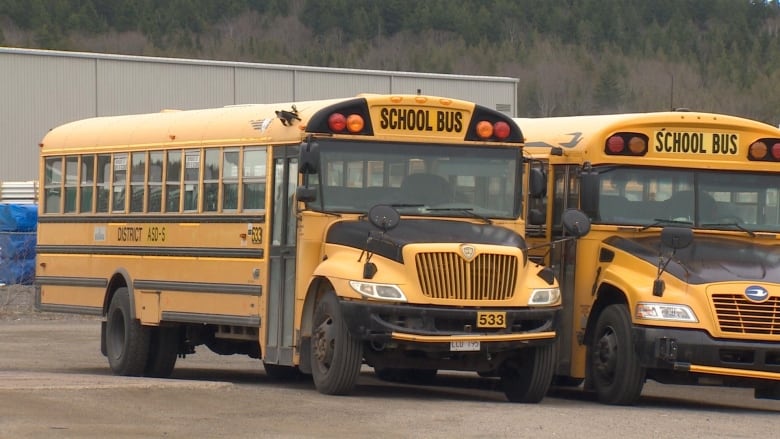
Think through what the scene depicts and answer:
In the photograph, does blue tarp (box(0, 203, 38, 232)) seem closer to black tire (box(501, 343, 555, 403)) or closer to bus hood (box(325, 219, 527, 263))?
bus hood (box(325, 219, 527, 263))

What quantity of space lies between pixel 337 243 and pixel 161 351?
12.5 ft

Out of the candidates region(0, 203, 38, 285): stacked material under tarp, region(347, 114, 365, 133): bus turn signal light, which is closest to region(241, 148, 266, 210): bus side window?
region(347, 114, 365, 133): bus turn signal light

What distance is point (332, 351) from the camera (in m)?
12.7

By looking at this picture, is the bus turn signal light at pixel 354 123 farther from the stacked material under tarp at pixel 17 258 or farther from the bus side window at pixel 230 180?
the stacked material under tarp at pixel 17 258

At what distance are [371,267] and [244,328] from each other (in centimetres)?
249

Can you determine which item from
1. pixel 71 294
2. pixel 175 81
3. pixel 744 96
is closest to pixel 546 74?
pixel 744 96

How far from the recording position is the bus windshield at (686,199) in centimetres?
1380

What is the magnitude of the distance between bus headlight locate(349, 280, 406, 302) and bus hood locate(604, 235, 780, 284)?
6.95 feet

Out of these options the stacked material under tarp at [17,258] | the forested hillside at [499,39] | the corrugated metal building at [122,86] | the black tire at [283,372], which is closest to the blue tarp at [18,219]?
the stacked material under tarp at [17,258]

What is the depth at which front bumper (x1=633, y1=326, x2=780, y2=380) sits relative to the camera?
12.5 m

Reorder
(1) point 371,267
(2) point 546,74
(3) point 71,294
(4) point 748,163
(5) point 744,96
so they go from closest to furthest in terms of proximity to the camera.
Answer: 1. (1) point 371,267
2. (4) point 748,163
3. (3) point 71,294
4. (5) point 744,96
5. (2) point 546,74

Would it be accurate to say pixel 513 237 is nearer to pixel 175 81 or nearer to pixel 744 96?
pixel 175 81

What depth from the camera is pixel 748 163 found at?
14.1 metres

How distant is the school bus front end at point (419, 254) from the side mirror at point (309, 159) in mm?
11
